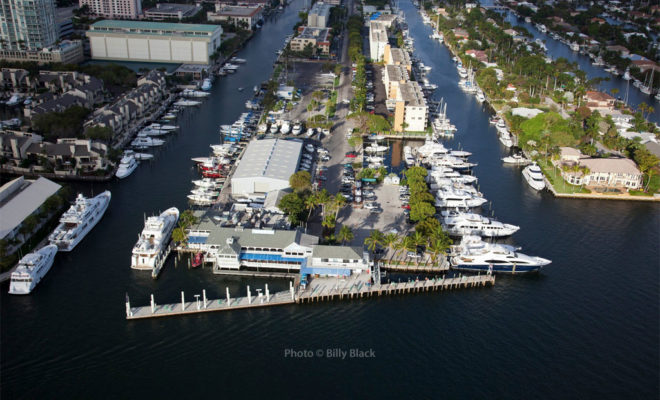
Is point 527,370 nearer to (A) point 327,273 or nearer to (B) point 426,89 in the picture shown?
(A) point 327,273

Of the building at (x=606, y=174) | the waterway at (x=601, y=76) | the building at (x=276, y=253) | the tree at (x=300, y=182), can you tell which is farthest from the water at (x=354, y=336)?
the waterway at (x=601, y=76)

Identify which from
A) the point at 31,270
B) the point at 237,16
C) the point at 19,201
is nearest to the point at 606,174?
the point at 31,270

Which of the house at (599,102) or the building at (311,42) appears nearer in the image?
the house at (599,102)

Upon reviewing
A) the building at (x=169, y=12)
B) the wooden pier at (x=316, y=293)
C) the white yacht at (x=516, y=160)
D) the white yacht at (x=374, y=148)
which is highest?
the building at (x=169, y=12)

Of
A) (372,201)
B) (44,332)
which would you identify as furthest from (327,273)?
(44,332)

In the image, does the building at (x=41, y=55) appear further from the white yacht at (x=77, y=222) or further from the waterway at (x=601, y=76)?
the waterway at (x=601, y=76)

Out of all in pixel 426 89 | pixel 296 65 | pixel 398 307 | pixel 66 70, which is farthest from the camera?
pixel 296 65

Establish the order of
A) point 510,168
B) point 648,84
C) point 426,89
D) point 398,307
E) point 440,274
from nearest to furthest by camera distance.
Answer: point 398,307 → point 440,274 → point 510,168 → point 426,89 → point 648,84
